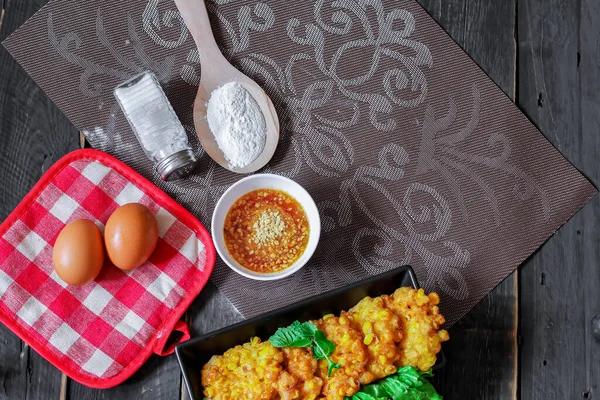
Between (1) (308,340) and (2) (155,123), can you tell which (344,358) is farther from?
(2) (155,123)

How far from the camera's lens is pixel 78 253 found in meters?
1.52

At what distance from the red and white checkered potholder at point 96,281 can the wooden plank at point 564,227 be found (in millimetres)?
942

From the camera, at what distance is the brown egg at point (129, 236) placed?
1536 mm

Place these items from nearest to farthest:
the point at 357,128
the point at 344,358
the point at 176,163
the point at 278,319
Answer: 1. the point at 344,358
2. the point at 278,319
3. the point at 176,163
4. the point at 357,128

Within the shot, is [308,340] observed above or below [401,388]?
above

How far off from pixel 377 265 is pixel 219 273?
0.43 meters

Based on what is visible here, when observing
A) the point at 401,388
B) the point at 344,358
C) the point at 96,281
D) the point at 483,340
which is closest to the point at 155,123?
the point at 96,281

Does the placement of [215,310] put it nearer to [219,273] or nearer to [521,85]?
[219,273]

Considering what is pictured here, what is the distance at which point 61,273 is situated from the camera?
61.2 inches

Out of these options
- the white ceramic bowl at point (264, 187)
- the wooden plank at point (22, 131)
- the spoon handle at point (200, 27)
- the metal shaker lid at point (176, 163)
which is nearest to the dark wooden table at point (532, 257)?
the wooden plank at point (22, 131)

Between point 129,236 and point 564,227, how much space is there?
3.93ft

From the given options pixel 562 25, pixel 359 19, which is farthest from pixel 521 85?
pixel 359 19

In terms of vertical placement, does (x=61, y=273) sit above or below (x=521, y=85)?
above

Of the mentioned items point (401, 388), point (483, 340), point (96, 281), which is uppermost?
point (96, 281)
